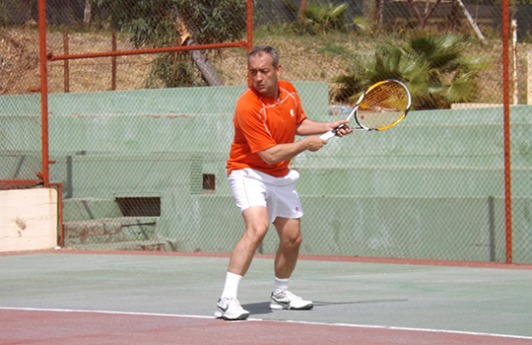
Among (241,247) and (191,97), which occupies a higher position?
(191,97)

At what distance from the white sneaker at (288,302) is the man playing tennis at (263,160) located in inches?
11.0

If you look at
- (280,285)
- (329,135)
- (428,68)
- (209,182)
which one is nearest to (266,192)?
(329,135)

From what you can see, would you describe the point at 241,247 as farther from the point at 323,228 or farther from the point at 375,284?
the point at 323,228

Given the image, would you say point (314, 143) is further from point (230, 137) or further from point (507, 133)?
point (230, 137)

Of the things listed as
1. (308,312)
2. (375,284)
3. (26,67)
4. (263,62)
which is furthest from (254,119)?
(26,67)

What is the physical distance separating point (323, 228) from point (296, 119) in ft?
19.3

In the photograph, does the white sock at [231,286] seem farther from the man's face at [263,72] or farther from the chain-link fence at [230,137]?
the chain-link fence at [230,137]

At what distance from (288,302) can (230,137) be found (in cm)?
754

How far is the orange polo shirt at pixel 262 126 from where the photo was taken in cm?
748

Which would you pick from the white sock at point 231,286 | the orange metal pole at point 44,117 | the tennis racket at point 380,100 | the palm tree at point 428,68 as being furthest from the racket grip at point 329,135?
the palm tree at point 428,68

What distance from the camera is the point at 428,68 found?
18.0 meters

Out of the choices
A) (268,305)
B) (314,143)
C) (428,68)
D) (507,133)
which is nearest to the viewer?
(314,143)

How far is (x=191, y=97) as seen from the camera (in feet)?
55.8

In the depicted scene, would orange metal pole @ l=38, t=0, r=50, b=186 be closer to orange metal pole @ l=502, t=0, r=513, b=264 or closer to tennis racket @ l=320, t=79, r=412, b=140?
tennis racket @ l=320, t=79, r=412, b=140
